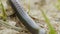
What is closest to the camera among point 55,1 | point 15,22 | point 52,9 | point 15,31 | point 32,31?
point 32,31

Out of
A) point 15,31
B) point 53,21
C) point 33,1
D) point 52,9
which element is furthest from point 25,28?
point 33,1

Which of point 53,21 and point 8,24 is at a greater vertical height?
point 53,21

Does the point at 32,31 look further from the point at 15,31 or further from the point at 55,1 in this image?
the point at 55,1

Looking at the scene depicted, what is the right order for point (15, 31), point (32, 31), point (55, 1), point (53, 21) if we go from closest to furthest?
point (32, 31), point (15, 31), point (53, 21), point (55, 1)

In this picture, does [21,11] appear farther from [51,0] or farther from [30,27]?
[51,0]

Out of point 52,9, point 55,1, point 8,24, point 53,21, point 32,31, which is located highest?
point 55,1

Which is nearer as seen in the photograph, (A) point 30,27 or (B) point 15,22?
(A) point 30,27
